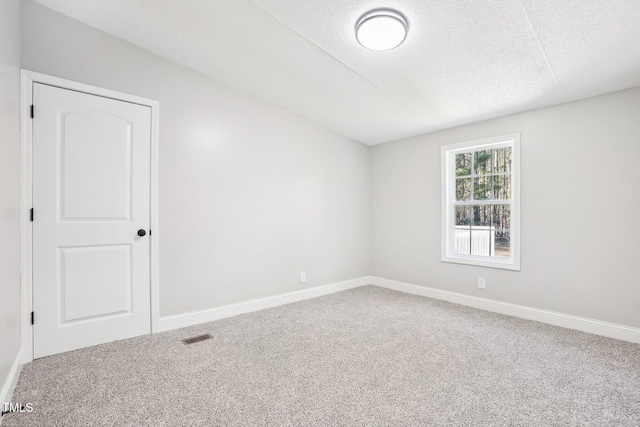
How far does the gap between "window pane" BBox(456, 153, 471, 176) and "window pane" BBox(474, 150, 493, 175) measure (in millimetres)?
88

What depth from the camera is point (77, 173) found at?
2.53m

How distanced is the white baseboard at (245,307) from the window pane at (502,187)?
2259mm

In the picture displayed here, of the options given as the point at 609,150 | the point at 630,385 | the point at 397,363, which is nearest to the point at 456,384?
the point at 397,363

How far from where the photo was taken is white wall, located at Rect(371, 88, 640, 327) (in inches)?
107

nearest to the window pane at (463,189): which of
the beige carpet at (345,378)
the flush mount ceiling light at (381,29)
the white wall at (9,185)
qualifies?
the beige carpet at (345,378)

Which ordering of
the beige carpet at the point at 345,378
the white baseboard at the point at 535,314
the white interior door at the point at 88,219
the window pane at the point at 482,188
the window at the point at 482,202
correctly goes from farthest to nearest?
1. the window pane at the point at 482,188
2. the window at the point at 482,202
3. the white baseboard at the point at 535,314
4. the white interior door at the point at 88,219
5. the beige carpet at the point at 345,378

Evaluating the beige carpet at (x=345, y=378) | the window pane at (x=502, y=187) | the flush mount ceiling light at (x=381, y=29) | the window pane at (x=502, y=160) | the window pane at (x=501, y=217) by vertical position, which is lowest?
the beige carpet at (x=345, y=378)

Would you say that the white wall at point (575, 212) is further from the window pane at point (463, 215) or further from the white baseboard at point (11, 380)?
the white baseboard at point (11, 380)

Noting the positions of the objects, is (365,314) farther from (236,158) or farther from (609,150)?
(609,150)

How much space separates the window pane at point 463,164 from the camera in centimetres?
391

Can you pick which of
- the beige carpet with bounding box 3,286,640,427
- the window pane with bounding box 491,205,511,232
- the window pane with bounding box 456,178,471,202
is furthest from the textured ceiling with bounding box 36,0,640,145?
→ the beige carpet with bounding box 3,286,640,427

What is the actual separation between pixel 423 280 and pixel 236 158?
2910 millimetres

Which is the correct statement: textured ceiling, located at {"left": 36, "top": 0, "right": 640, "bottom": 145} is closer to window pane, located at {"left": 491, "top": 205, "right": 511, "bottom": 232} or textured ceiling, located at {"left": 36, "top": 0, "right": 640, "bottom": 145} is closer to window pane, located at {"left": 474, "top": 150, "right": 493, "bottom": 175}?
window pane, located at {"left": 474, "top": 150, "right": 493, "bottom": 175}

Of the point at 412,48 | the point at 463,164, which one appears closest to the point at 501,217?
the point at 463,164
